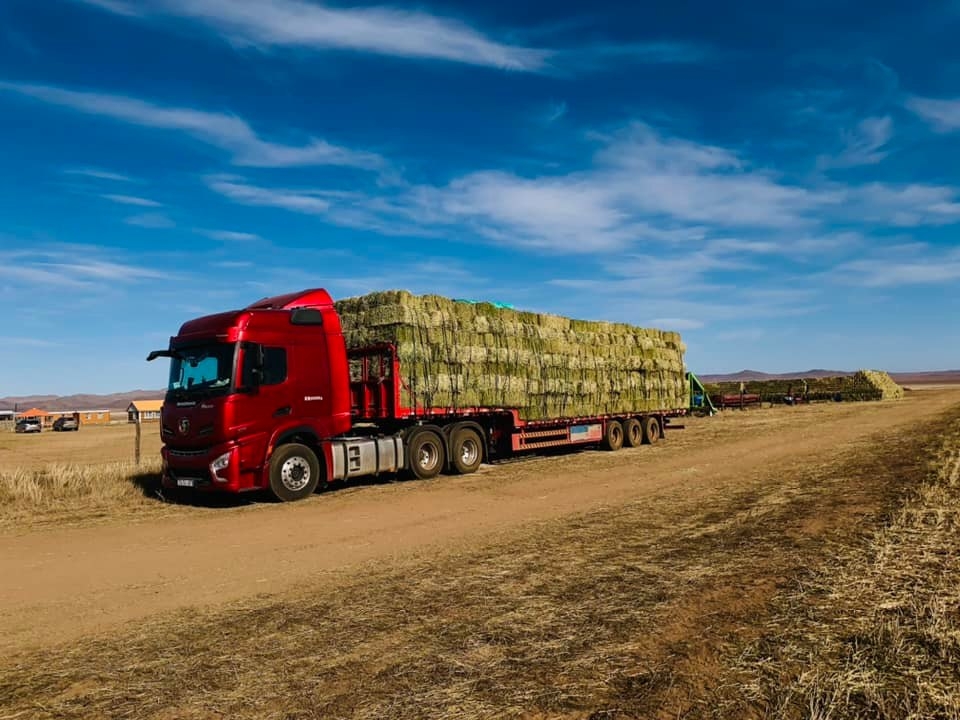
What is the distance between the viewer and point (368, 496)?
13336mm

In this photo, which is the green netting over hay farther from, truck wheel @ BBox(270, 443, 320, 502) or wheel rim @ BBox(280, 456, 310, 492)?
wheel rim @ BBox(280, 456, 310, 492)

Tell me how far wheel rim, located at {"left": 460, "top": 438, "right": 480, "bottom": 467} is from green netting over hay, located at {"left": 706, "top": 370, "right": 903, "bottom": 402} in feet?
137

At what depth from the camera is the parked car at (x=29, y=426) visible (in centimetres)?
7962

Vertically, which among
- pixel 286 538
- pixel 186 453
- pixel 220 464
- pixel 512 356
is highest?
pixel 512 356

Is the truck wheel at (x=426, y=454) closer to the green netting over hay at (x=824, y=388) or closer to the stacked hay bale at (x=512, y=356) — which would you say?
the stacked hay bale at (x=512, y=356)

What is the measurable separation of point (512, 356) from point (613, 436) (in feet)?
19.4

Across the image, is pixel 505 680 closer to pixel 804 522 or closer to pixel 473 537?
pixel 473 537

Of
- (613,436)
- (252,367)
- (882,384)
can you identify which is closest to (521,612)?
(252,367)

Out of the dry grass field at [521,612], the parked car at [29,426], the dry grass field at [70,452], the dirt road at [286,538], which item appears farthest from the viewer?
the parked car at [29,426]

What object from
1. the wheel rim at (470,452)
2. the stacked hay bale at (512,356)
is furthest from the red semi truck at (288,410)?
the stacked hay bale at (512,356)

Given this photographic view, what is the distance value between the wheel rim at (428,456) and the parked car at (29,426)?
81.6m

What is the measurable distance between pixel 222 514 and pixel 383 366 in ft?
16.1

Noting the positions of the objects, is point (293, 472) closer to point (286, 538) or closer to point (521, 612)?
point (286, 538)

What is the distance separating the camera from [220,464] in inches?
474
